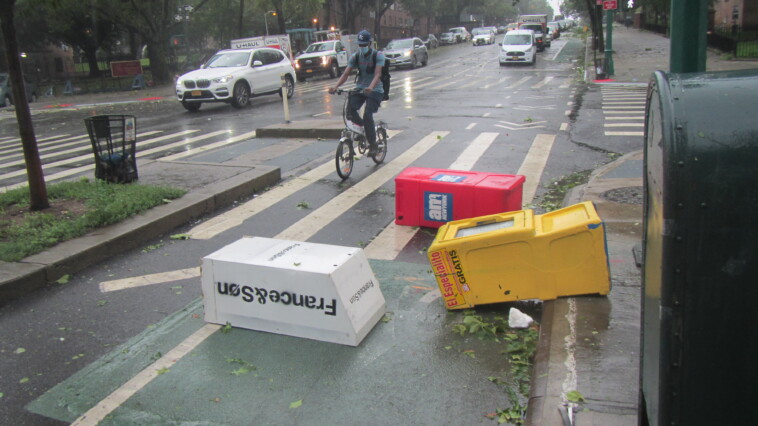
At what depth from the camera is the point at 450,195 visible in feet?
21.6

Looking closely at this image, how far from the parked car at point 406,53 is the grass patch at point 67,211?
29.0 meters

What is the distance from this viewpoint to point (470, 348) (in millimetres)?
4207

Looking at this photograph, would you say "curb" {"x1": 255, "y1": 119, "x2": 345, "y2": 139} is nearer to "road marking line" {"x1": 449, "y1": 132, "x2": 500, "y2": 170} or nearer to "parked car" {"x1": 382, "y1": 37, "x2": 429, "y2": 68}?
"road marking line" {"x1": 449, "y1": 132, "x2": 500, "y2": 170}

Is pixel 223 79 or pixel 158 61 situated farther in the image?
pixel 158 61

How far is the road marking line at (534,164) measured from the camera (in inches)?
331

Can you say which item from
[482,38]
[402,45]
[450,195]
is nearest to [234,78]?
[450,195]

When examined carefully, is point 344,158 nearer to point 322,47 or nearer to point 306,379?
point 306,379

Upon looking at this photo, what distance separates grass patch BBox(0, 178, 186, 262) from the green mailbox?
5.79 meters

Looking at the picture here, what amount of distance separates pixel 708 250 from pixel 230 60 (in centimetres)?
2058

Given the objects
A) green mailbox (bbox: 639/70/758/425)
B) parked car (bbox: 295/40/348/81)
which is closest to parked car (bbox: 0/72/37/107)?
parked car (bbox: 295/40/348/81)

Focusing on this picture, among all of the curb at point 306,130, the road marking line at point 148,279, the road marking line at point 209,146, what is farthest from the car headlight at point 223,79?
the road marking line at point 148,279

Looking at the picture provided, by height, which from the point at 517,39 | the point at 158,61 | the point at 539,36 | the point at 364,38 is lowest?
the point at 364,38

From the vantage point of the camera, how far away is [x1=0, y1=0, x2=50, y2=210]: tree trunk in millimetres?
7102

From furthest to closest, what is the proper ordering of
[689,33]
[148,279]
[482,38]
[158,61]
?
[482,38] → [158,61] → [148,279] → [689,33]
